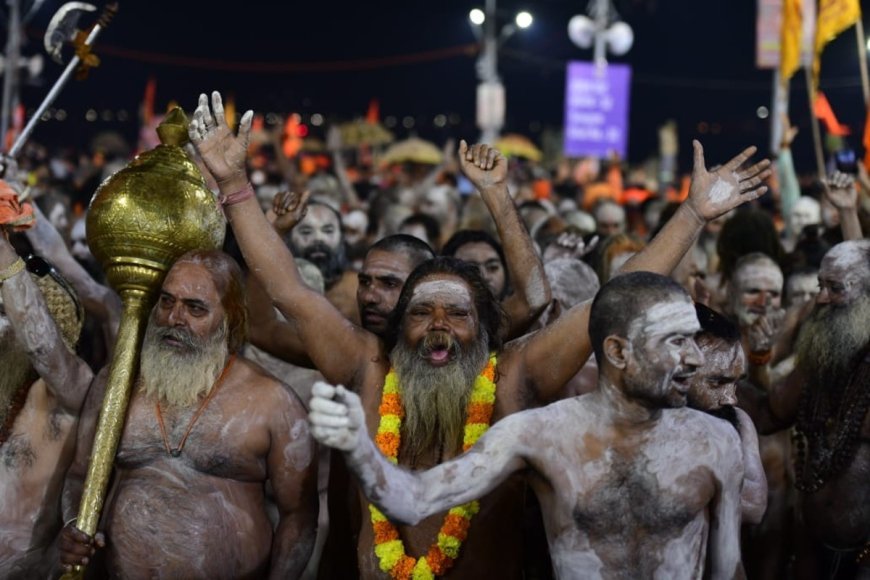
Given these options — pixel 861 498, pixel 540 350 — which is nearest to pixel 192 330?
pixel 540 350

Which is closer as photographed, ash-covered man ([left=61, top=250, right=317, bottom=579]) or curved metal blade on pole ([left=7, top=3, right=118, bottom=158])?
ash-covered man ([left=61, top=250, right=317, bottom=579])

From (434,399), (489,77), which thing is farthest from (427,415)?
(489,77)

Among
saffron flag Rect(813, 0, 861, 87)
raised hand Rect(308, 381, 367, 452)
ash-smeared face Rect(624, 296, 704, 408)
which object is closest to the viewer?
raised hand Rect(308, 381, 367, 452)

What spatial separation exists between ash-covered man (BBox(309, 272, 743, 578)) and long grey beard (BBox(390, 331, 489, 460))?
0.58 metres

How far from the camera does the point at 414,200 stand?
13.1m

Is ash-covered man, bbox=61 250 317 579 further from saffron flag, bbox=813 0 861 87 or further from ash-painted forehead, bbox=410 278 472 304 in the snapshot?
saffron flag, bbox=813 0 861 87

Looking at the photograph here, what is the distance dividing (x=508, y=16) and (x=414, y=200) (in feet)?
46.6

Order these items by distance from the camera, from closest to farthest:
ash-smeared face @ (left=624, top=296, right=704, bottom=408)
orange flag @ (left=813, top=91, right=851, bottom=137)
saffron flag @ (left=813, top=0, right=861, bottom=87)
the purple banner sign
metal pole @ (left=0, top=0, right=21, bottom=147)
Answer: ash-smeared face @ (left=624, top=296, right=704, bottom=408), saffron flag @ (left=813, top=0, right=861, bottom=87), orange flag @ (left=813, top=91, right=851, bottom=137), the purple banner sign, metal pole @ (left=0, top=0, right=21, bottom=147)

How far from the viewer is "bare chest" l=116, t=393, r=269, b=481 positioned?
4363mm

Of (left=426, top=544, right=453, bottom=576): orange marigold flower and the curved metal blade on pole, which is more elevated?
the curved metal blade on pole

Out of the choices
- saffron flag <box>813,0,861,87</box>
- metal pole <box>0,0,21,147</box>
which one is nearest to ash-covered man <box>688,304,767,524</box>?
saffron flag <box>813,0,861,87</box>

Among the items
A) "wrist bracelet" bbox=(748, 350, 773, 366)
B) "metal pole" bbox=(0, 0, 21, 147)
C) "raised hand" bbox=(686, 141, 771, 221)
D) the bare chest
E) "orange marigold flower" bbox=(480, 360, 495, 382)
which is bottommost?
the bare chest

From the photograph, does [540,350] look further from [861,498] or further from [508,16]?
[508,16]

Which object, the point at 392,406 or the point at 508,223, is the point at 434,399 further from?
the point at 508,223
